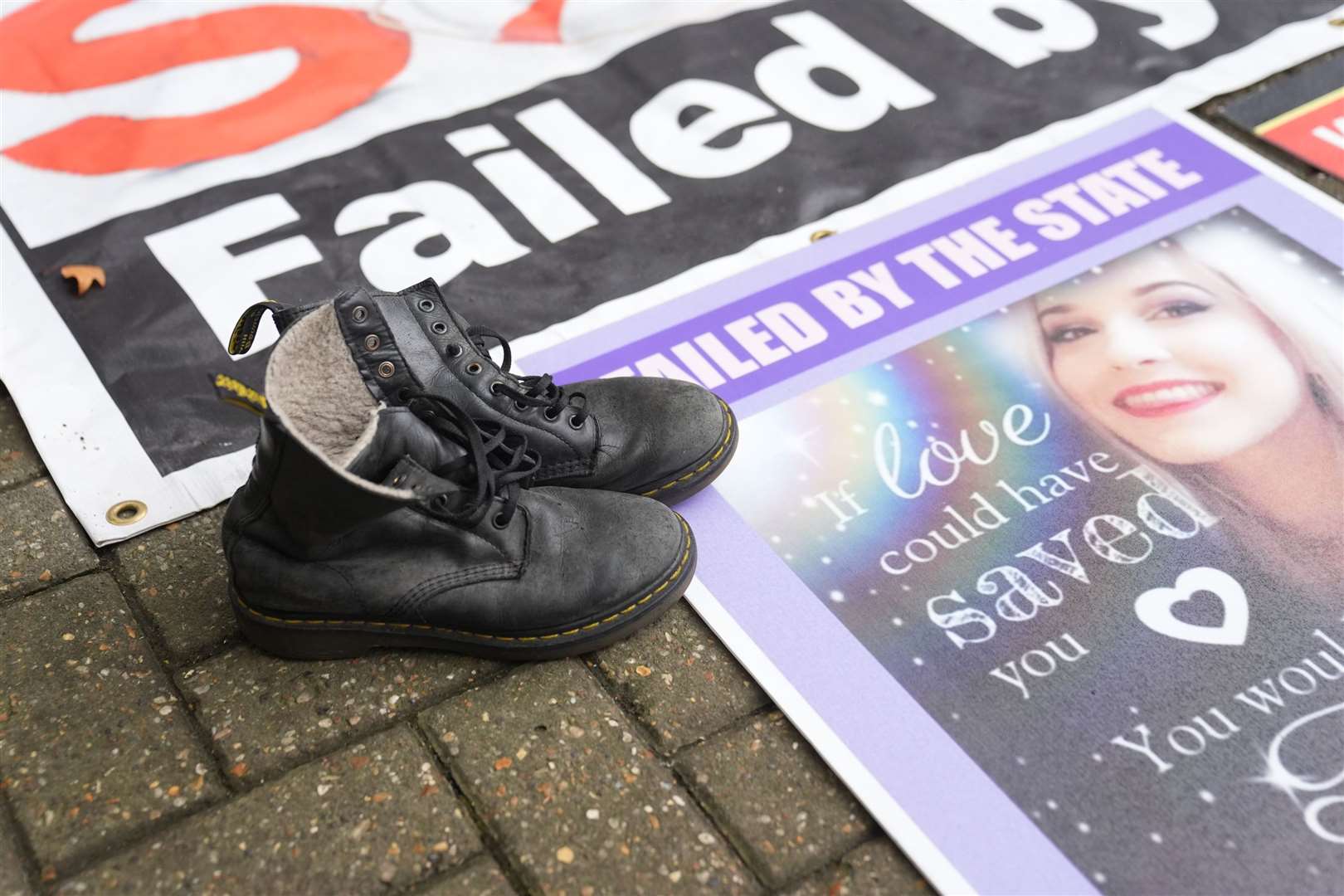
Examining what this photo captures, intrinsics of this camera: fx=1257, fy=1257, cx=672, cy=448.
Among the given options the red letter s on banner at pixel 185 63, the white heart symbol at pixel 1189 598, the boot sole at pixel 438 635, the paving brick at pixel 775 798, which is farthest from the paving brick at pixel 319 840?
the red letter s on banner at pixel 185 63

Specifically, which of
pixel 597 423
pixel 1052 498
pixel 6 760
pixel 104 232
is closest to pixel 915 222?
pixel 1052 498

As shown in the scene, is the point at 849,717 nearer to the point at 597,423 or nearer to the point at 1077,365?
the point at 597,423

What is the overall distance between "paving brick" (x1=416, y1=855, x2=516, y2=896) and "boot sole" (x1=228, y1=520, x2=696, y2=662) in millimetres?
196

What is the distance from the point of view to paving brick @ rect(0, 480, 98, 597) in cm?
120

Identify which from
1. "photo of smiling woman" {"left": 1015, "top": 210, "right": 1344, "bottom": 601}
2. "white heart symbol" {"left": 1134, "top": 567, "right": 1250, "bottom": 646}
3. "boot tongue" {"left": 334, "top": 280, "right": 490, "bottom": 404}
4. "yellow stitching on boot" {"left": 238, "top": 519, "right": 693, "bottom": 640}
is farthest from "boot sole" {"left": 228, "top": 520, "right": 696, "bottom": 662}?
"photo of smiling woman" {"left": 1015, "top": 210, "right": 1344, "bottom": 601}

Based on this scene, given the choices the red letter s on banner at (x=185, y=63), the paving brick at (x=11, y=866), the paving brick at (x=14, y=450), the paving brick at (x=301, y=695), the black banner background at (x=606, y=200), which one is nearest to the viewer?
the paving brick at (x=11, y=866)

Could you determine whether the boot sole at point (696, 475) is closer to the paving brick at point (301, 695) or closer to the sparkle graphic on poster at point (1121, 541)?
the sparkle graphic on poster at point (1121, 541)

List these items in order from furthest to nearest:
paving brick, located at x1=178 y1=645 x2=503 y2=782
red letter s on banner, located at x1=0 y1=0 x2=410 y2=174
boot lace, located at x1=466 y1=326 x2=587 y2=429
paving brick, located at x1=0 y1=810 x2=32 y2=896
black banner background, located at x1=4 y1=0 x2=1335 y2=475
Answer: red letter s on banner, located at x1=0 y1=0 x2=410 y2=174 → black banner background, located at x1=4 y1=0 x2=1335 y2=475 → boot lace, located at x1=466 y1=326 x2=587 y2=429 → paving brick, located at x1=178 y1=645 x2=503 y2=782 → paving brick, located at x1=0 y1=810 x2=32 y2=896

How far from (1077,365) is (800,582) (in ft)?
1.47

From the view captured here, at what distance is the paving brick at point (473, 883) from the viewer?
3.17ft

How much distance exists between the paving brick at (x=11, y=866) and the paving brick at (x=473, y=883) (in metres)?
0.30

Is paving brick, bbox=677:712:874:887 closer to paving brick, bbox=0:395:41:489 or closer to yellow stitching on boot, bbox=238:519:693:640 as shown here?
yellow stitching on boot, bbox=238:519:693:640

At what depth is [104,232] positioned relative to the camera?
1.59 m

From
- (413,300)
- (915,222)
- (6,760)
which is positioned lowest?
(6,760)
